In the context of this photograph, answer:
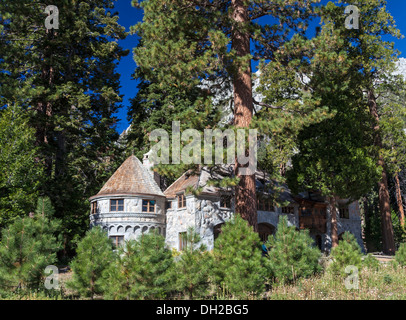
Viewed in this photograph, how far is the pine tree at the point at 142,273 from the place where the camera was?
8.01 metres

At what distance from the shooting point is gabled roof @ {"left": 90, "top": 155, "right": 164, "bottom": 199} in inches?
992

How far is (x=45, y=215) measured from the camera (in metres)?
9.69

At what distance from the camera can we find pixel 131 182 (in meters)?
25.8

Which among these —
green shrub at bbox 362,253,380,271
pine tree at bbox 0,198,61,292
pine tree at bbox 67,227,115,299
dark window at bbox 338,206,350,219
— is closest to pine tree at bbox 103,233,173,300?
pine tree at bbox 67,227,115,299

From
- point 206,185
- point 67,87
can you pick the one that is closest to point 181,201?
point 206,185

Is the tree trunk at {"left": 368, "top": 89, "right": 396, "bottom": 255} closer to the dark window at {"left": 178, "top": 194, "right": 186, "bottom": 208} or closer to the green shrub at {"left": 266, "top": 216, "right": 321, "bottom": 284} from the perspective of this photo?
the dark window at {"left": 178, "top": 194, "right": 186, "bottom": 208}

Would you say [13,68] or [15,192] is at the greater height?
[13,68]

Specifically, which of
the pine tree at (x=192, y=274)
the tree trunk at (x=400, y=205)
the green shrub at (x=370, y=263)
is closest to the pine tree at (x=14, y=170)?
the pine tree at (x=192, y=274)

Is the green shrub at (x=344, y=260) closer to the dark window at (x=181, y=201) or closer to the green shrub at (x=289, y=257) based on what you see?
the green shrub at (x=289, y=257)

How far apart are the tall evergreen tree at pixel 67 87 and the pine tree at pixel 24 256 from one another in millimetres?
13675

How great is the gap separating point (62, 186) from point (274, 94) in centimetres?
1789

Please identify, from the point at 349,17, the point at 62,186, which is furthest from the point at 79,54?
the point at 349,17
